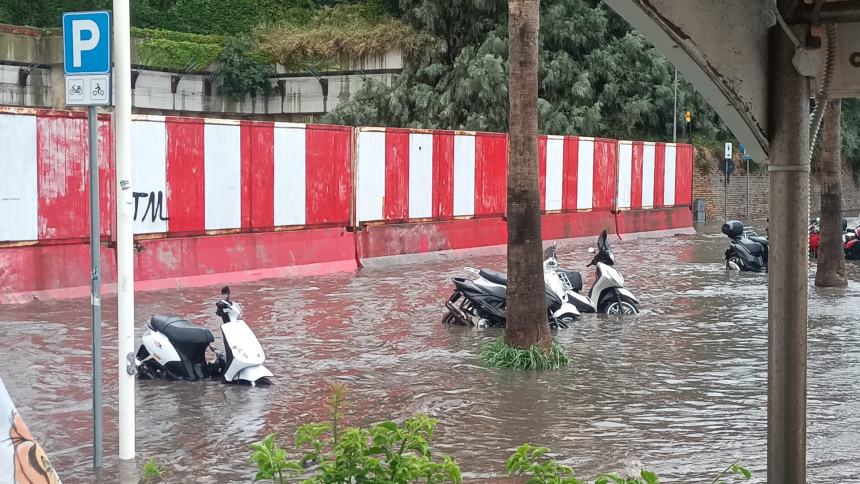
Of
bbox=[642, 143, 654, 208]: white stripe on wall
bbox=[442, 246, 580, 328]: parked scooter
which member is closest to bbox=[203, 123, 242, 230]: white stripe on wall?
bbox=[442, 246, 580, 328]: parked scooter

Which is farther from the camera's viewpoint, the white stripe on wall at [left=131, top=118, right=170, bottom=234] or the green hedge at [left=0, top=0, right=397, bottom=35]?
the green hedge at [left=0, top=0, right=397, bottom=35]

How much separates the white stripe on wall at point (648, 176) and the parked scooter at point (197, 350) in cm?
2248

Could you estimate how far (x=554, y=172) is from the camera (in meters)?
26.3

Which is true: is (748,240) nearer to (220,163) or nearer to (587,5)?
(220,163)

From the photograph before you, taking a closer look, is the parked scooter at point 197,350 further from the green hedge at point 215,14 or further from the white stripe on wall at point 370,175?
the green hedge at point 215,14

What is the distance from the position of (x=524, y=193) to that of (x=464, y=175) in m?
12.5

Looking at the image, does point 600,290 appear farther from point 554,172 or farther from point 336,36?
point 336,36

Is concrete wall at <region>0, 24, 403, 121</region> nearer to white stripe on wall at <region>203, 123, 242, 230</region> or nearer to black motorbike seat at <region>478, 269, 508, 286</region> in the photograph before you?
white stripe on wall at <region>203, 123, 242, 230</region>

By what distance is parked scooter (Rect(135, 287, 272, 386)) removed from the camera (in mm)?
9547

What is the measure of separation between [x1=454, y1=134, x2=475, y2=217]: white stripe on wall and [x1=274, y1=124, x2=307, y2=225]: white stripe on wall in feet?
16.0

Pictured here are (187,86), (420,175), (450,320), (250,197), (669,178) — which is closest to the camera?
(450,320)

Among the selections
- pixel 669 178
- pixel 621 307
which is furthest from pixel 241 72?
pixel 621 307

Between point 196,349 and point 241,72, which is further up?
point 241,72

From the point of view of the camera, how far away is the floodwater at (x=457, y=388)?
25.2 ft
